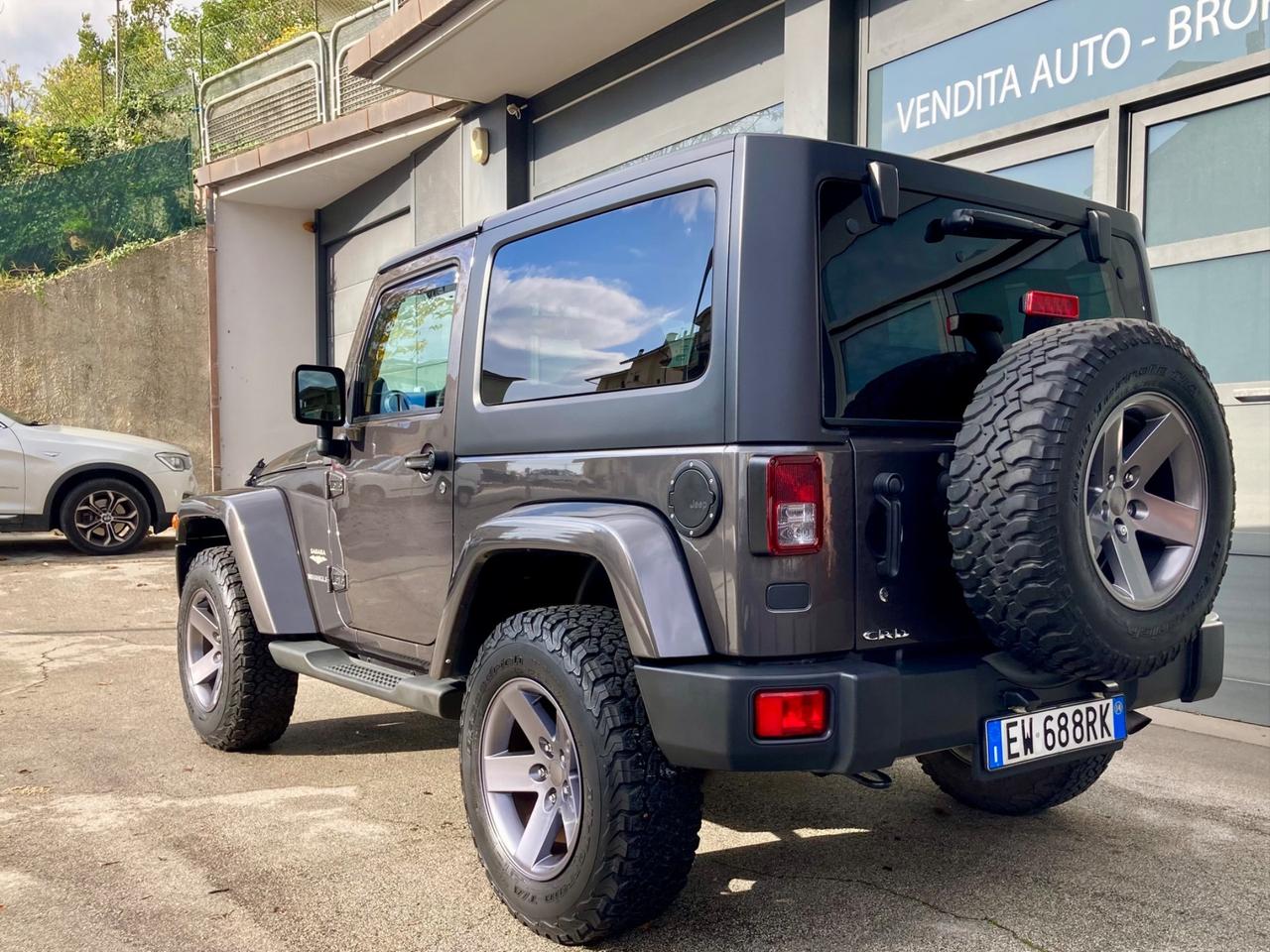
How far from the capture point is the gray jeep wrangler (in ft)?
8.17

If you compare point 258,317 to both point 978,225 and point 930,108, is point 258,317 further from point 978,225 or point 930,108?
point 978,225

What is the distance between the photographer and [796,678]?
246 centimetres

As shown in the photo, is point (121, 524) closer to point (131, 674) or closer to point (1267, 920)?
point (131, 674)

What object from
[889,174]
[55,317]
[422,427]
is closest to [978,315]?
[889,174]

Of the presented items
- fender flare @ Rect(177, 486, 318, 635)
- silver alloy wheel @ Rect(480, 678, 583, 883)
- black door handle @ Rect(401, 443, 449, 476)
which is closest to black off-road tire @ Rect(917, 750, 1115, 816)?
silver alloy wheel @ Rect(480, 678, 583, 883)

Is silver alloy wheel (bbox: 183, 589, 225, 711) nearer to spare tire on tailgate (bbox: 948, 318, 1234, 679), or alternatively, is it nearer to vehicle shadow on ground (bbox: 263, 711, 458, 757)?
vehicle shadow on ground (bbox: 263, 711, 458, 757)

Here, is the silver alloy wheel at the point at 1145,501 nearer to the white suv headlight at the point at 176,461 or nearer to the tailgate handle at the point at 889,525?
the tailgate handle at the point at 889,525

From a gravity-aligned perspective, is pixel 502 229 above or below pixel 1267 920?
above

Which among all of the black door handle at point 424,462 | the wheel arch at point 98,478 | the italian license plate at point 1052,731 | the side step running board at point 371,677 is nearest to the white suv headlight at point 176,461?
the wheel arch at point 98,478

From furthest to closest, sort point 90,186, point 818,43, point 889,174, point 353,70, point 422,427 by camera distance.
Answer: point 90,186 < point 353,70 < point 818,43 < point 422,427 < point 889,174

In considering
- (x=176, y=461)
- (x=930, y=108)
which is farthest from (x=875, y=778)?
(x=176, y=461)

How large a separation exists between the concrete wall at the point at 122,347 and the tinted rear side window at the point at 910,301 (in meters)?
13.7

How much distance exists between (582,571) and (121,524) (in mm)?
9028

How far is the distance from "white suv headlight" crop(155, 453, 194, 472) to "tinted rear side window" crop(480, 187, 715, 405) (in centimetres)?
863
